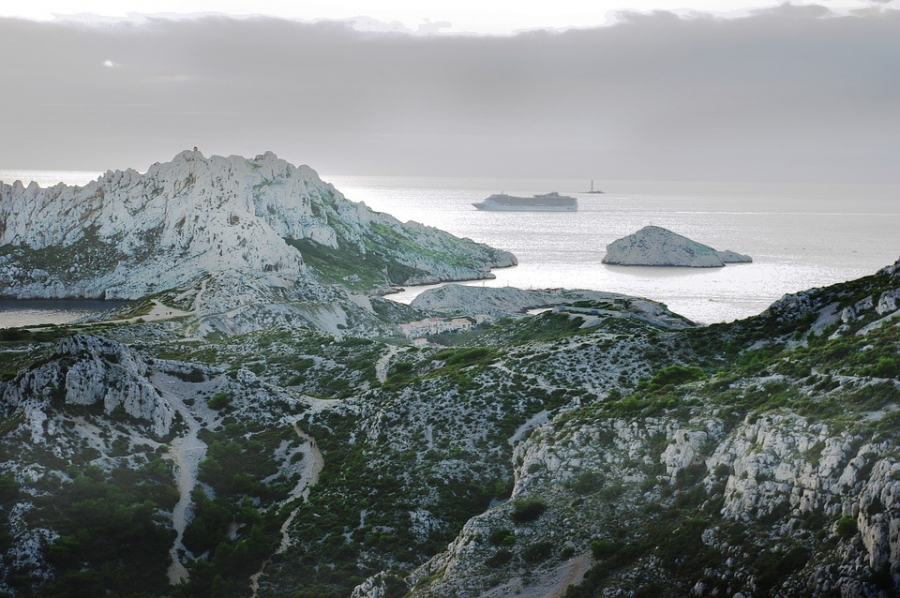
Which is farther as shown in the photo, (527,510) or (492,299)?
(492,299)

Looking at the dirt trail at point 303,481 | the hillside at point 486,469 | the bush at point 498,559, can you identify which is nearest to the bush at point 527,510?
the hillside at point 486,469

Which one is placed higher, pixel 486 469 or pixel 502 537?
pixel 502 537

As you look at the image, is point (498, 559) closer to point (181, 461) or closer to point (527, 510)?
point (527, 510)

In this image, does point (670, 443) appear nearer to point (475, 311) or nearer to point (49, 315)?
point (475, 311)

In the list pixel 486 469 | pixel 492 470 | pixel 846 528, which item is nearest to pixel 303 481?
pixel 486 469

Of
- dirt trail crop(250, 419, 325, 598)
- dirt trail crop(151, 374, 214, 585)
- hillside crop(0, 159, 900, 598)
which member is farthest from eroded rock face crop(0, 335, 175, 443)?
dirt trail crop(250, 419, 325, 598)

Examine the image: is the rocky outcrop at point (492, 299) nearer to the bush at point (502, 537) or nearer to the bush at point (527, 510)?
the bush at point (527, 510)

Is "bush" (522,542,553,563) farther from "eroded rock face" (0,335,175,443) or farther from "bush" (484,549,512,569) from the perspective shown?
"eroded rock face" (0,335,175,443)
